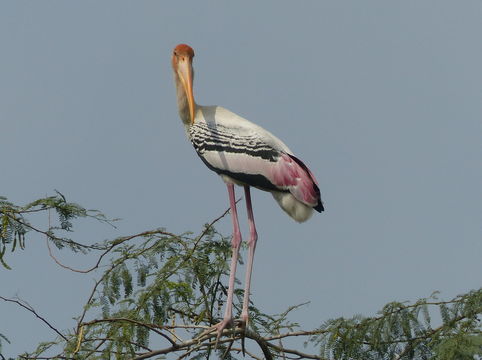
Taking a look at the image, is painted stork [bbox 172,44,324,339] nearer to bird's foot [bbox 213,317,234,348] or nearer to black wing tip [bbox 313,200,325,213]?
black wing tip [bbox 313,200,325,213]

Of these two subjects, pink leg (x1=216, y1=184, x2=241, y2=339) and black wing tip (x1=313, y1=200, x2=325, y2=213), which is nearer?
pink leg (x1=216, y1=184, x2=241, y2=339)

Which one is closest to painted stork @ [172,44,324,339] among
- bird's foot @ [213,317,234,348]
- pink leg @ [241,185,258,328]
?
pink leg @ [241,185,258,328]

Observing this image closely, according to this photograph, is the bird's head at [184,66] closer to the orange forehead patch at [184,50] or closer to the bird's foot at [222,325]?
the orange forehead patch at [184,50]

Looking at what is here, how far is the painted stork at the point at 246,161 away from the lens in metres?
9.20

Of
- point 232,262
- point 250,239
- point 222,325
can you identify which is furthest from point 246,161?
point 222,325

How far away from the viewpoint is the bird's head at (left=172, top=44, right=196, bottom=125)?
9.99m

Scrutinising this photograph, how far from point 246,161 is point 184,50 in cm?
137

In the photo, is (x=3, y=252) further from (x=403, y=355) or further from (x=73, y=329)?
(x=403, y=355)

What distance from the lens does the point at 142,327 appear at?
26.7 ft

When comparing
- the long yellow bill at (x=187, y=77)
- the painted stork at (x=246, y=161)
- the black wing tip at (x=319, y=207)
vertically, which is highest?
the long yellow bill at (x=187, y=77)

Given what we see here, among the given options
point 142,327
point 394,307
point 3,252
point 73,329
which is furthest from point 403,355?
point 3,252

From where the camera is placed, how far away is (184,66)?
10047 mm

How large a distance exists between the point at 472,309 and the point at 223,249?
2368mm

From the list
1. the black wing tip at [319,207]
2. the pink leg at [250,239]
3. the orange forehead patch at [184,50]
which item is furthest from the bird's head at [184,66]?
the black wing tip at [319,207]
